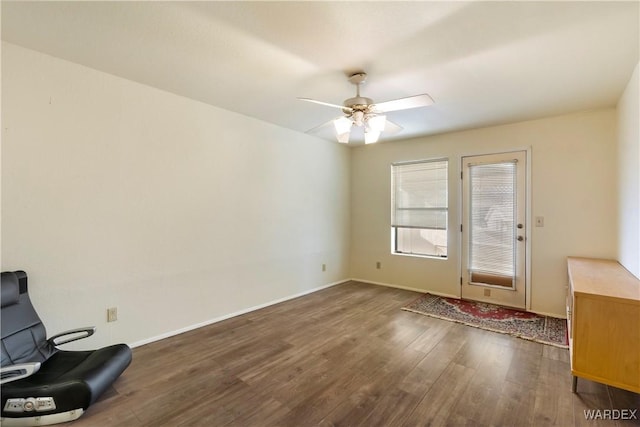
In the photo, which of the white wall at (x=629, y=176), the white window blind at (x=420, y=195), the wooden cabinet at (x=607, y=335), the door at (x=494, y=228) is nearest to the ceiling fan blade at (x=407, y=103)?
the white wall at (x=629, y=176)

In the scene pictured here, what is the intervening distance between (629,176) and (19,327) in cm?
501

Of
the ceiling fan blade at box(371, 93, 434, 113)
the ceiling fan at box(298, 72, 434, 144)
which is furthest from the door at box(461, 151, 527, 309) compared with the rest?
the ceiling fan blade at box(371, 93, 434, 113)

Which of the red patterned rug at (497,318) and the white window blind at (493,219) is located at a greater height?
the white window blind at (493,219)

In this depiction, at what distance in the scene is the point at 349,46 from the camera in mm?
2148

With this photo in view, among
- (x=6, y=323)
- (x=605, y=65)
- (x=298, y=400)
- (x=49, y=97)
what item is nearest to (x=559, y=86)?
(x=605, y=65)

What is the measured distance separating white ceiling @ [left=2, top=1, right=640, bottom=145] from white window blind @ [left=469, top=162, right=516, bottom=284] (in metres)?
1.13

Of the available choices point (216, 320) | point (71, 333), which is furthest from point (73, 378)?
point (216, 320)

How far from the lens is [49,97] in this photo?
240cm

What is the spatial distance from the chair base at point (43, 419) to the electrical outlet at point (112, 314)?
3.26ft

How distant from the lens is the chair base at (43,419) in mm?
1739

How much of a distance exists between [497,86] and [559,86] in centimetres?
57

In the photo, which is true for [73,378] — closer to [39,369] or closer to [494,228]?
[39,369]

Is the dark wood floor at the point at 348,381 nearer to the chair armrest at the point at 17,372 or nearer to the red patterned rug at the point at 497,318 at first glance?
the red patterned rug at the point at 497,318

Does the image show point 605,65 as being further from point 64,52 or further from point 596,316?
point 64,52
